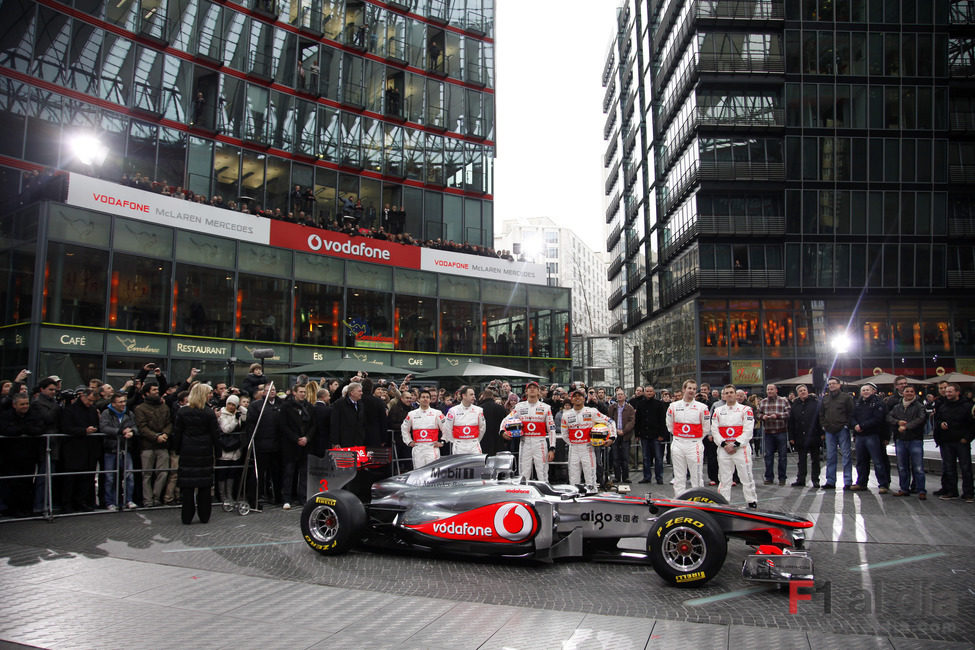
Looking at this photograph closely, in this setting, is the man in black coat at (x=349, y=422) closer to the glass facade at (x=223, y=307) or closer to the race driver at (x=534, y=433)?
the race driver at (x=534, y=433)

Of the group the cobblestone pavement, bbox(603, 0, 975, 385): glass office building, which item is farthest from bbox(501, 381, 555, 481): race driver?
bbox(603, 0, 975, 385): glass office building

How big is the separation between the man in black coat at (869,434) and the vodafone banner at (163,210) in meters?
20.9

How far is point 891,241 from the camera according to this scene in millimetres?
41250

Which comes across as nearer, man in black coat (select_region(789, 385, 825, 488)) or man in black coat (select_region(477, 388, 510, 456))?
man in black coat (select_region(477, 388, 510, 456))

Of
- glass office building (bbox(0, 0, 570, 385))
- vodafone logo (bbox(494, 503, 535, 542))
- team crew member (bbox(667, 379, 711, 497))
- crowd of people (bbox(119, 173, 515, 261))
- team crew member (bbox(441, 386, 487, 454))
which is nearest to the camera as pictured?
vodafone logo (bbox(494, 503, 535, 542))

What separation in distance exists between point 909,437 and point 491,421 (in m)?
7.46

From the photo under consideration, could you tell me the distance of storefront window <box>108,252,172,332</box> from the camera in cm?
2258

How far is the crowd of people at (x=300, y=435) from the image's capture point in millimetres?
10773

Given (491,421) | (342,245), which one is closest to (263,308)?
(342,245)

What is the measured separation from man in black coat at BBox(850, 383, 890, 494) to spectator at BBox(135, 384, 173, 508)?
1252 centimetres

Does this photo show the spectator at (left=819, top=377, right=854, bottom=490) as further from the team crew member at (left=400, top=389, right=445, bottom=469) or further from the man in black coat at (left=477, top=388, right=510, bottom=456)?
the team crew member at (left=400, top=389, right=445, bottom=469)

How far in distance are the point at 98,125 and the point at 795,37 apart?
121 feet

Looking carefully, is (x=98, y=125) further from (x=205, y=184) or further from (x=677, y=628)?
(x=677, y=628)

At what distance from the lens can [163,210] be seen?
78.5 feet
